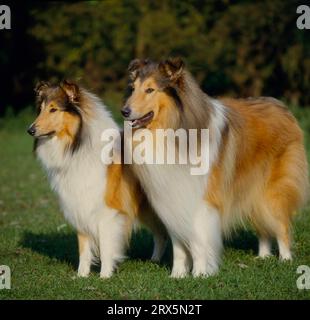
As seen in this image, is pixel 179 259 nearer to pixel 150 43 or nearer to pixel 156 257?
pixel 156 257

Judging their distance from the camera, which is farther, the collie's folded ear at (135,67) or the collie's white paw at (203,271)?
the collie's white paw at (203,271)

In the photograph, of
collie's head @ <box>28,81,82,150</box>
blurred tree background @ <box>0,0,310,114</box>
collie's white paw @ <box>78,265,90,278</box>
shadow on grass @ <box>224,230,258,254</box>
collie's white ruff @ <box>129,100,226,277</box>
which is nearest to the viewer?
collie's white ruff @ <box>129,100,226,277</box>

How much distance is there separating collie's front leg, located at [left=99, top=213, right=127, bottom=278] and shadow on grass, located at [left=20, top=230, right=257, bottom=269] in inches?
29.9

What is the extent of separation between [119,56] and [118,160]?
20.6 meters

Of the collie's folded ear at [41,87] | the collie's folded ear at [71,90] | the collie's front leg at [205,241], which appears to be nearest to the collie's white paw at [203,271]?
the collie's front leg at [205,241]

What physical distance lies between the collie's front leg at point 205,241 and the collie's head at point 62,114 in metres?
1.38

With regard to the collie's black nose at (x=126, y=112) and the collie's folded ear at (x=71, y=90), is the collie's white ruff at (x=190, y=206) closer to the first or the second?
the collie's black nose at (x=126, y=112)

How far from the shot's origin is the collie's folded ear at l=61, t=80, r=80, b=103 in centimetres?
655

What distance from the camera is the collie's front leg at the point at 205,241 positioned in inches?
249

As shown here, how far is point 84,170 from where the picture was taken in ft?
21.6

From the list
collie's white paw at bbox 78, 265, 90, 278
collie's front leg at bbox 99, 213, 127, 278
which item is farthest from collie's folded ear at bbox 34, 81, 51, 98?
collie's white paw at bbox 78, 265, 90, 278

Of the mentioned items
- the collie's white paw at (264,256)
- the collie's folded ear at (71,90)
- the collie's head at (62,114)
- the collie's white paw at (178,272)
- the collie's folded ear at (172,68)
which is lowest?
the collie's white paw at (264,256)

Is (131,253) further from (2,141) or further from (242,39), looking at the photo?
(242,39)

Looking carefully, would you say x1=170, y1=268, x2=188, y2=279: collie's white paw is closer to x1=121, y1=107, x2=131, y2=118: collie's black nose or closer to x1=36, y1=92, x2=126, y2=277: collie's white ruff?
x1=36, y1=92, x2=126, y2=277: collie's white ruff
